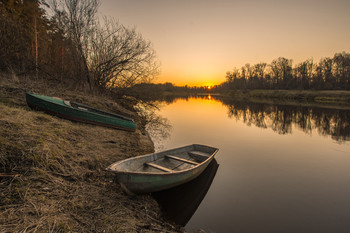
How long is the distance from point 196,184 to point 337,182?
16.1 feet

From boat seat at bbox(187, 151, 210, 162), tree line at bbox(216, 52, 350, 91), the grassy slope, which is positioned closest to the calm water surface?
boat seat at bbox(187, 151, 210, 162)

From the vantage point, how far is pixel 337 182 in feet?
Answer: 19.3

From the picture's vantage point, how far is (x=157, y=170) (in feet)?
16.1

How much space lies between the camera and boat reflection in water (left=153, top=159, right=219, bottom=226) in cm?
405

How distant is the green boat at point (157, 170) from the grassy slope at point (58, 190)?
36 cm

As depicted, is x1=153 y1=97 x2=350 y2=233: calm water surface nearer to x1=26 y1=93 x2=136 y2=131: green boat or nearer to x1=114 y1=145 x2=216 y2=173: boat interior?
x1=114 y1=145 x2=216 y2=173: boat interior

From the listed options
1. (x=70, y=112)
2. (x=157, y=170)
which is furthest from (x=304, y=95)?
(x=70, y=112)

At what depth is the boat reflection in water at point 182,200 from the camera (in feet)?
13.3

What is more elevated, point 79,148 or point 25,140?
point 25,140

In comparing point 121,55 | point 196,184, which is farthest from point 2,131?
point 121,55

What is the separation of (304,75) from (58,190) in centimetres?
6254

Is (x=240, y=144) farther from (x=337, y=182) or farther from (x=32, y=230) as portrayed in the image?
(x=32, y=230)

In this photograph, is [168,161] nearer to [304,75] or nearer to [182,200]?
[182,200]

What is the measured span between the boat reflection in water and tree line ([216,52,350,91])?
178 feet
